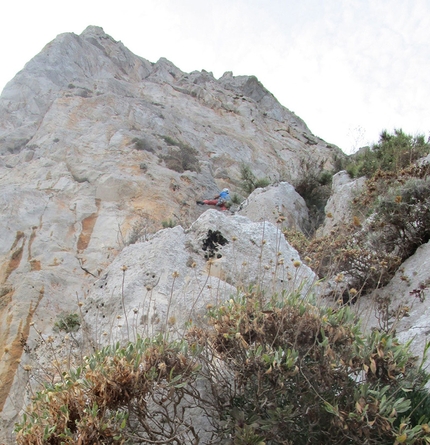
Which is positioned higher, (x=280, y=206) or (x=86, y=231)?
(x=280, y=206)

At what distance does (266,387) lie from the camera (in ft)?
9.00

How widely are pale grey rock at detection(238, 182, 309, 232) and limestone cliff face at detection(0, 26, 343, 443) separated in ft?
0.27

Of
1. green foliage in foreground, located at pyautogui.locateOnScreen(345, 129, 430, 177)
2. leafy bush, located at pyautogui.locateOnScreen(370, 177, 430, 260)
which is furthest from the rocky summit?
green foliage in foreground, located at pyautogui.locateOnScreen(345, 129, 430, 177)

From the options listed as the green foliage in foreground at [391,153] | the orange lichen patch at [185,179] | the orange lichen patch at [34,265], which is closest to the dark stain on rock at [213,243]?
the orange lichen patch at [34,265]

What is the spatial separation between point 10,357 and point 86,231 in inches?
181

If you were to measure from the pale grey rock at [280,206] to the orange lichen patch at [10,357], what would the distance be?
5636 millimetres

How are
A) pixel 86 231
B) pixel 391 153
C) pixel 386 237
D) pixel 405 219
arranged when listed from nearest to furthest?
pixel 405 219
pixel 386 237
pixel 86 231
pixel 391 153

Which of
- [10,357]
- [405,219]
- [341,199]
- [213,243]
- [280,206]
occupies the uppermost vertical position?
[341,199]

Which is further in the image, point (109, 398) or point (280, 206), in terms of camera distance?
point (280, 206)

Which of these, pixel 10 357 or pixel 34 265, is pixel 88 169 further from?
pixel 10 357

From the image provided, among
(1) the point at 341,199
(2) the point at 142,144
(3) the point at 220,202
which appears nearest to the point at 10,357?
(1) the point at 341,199

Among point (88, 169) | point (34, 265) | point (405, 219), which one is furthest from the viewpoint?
point (88, 169)

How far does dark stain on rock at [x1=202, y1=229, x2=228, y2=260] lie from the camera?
19.9 ft

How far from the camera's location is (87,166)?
43.4 feet
